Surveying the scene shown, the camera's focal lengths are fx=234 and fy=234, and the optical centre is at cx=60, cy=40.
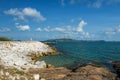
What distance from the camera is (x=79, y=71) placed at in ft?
107

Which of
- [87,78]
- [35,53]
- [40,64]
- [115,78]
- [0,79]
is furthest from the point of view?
[35,53]

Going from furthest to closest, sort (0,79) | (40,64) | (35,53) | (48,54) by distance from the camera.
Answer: (48,54), (35,53), (40,64), (0,79)

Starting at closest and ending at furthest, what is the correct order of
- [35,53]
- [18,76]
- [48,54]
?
[18,76], [35,53], [48,54]

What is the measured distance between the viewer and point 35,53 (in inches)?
2559

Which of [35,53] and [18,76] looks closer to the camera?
[18,76]

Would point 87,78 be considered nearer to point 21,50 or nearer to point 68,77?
point 68,77

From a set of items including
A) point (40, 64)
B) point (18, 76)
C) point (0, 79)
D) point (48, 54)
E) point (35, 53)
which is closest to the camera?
point (0, 79)

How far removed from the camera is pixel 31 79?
75.8 feet

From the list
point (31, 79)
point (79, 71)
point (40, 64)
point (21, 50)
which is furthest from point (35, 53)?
point (31, 79)

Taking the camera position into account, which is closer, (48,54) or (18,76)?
(18,76)

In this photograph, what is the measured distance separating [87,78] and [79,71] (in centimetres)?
406

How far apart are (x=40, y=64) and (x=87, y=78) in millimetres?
12732

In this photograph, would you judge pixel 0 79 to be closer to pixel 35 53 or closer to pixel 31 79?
pixel 31 79

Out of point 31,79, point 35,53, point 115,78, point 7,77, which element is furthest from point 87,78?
point 35,53
